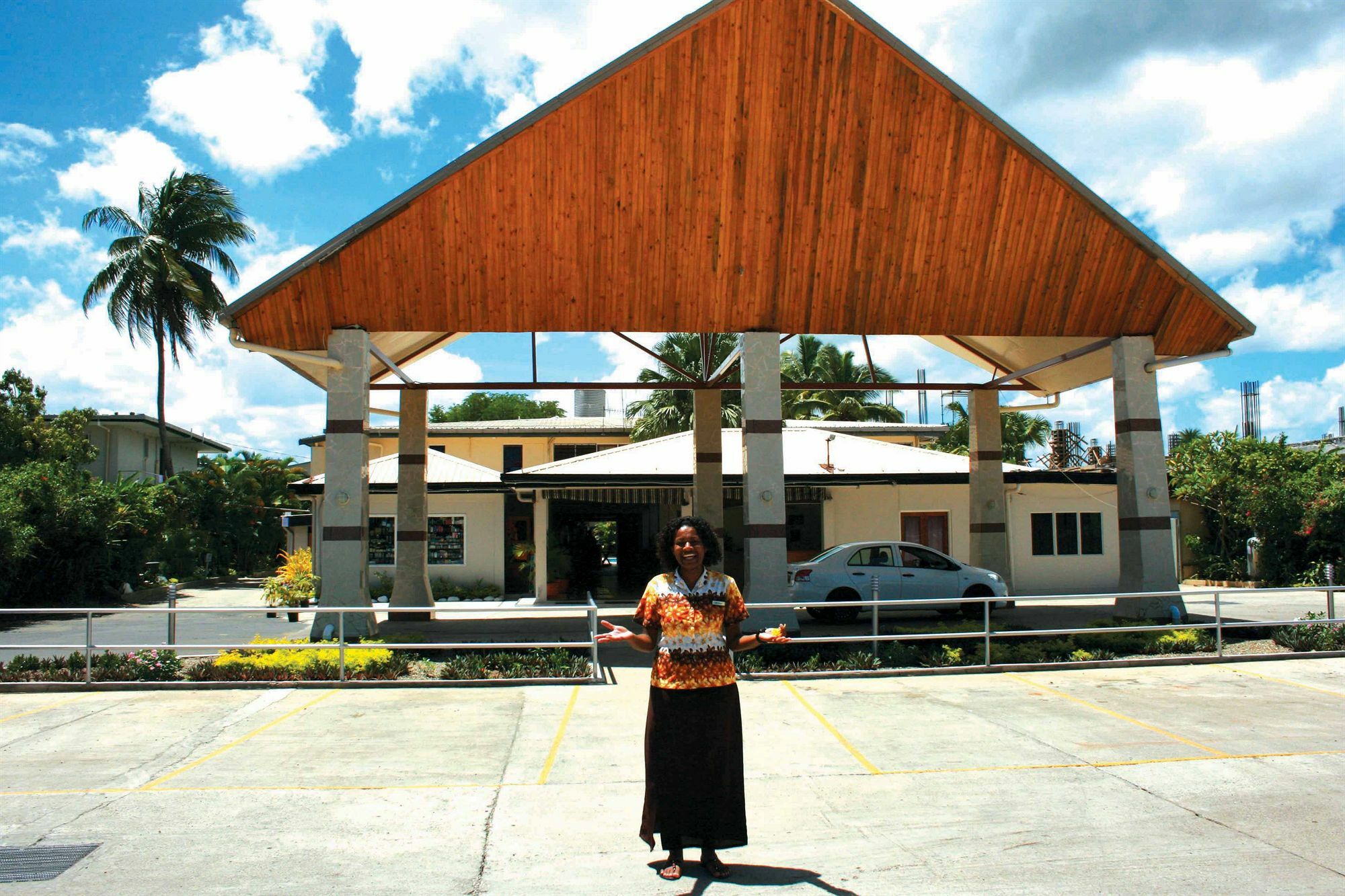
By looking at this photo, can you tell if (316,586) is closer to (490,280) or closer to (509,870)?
(490,280)

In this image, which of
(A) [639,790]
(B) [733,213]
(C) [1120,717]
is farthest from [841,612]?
(A) [639,790]

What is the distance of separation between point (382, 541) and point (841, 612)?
548 inches

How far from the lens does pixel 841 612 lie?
1762 cm

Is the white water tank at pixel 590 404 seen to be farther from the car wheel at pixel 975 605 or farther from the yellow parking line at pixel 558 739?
the yellow parking line at pixel 558 739

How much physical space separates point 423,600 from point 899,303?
Result: 11.5 metres

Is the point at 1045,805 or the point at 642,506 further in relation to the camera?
the point at 642,506

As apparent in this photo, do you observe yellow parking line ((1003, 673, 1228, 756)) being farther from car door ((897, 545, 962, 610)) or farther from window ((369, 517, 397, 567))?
window ((369, 517, 397, 567))

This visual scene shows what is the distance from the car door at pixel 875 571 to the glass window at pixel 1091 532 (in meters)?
10.1

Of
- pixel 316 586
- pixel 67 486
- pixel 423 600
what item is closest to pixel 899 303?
pixel 423 600

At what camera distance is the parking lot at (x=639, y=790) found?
5.23 metres

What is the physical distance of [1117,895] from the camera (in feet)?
15.9

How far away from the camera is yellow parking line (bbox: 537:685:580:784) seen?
7.39 m

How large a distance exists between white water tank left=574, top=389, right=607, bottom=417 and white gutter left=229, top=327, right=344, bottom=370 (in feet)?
92.3

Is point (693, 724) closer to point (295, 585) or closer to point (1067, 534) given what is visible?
point (295, 585)
